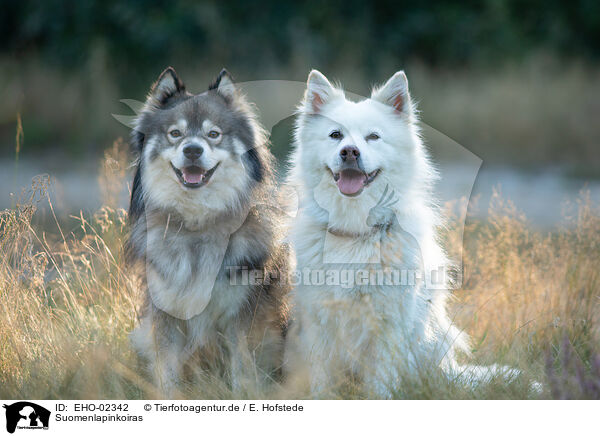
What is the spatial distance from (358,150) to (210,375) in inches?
54.5

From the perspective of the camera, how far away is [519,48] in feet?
33.8

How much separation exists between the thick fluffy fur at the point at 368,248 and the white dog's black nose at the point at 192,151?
569 millimetres

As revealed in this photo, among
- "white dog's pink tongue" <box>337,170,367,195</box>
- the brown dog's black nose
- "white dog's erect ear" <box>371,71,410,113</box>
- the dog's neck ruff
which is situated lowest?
the dog's neck ruff

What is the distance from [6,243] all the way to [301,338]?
185cm

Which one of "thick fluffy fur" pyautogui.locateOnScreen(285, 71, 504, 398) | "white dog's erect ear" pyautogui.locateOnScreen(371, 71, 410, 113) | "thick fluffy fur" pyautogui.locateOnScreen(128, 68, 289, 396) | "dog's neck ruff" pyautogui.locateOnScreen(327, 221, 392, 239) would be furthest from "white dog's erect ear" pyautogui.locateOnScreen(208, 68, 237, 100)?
"dog's neck ruff" pyautogui.locateOnScreen(327, 221, 392, 239)

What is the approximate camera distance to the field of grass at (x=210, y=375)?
2984mm

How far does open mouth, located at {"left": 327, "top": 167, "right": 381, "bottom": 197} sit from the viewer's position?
307 centimetres

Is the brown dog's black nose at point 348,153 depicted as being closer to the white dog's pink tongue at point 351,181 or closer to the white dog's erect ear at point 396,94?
the white dog's pink tongue at point 351,181

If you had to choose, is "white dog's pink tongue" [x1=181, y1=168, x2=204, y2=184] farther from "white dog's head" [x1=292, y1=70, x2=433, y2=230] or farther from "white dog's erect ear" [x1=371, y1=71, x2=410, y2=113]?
"white dog's erect ear" [x1=371, y1=71, x2=410, y2=113]

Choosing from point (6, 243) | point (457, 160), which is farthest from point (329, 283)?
point (457, 160)

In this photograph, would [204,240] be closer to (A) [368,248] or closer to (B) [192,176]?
(B) [192,176]
